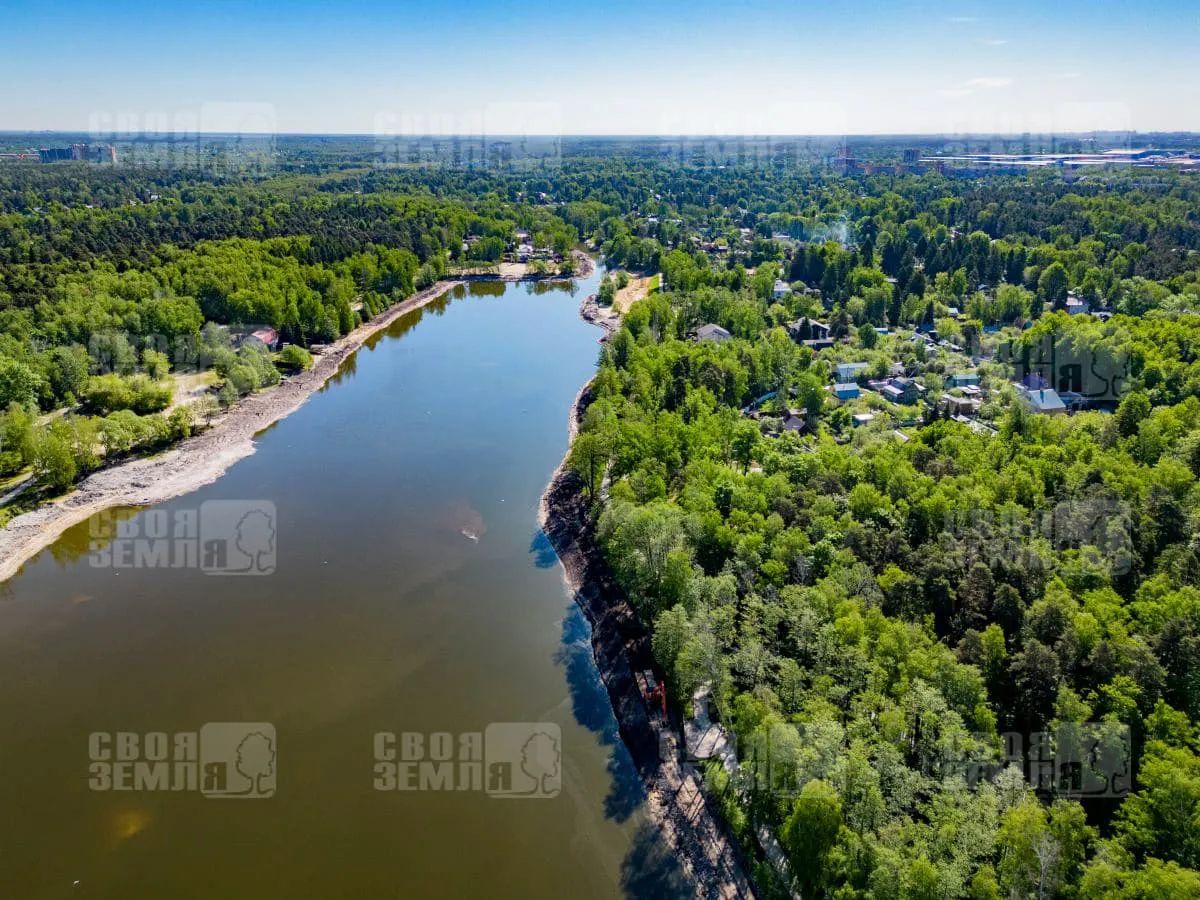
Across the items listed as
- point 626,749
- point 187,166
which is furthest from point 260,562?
point 187,166

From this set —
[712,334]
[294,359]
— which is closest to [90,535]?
[294,359]

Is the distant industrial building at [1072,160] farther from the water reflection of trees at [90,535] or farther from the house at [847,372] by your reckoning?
the water reflection of trees at [90,535]

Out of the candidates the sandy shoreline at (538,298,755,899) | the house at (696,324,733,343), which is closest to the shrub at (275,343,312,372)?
the sandy shoreline at (538,298,755,899)

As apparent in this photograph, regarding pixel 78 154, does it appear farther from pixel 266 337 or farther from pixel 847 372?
pixel 847 372

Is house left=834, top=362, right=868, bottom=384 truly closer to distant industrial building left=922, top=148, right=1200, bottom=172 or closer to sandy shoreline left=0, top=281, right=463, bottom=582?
sandy shoreline left=0, top=281, right=463, bottom=582

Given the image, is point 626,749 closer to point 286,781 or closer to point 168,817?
point 286,781

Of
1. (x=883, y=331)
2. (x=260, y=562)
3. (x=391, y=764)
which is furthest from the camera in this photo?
(x=883, y=331)

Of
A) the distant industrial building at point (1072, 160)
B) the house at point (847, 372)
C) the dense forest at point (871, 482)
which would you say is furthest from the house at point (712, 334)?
the distant industrial building at point (1072, 160)
